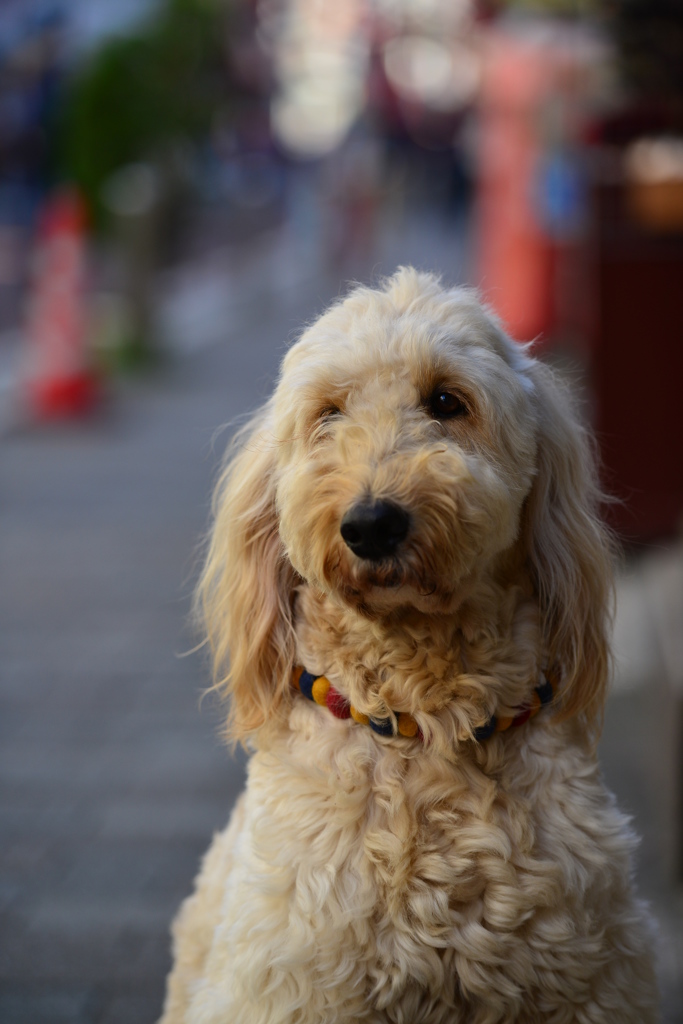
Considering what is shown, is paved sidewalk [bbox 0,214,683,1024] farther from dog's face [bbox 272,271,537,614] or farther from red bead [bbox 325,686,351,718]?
red bead [bbox 325,686,351,718]

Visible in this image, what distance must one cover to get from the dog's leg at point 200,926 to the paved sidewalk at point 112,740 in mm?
539

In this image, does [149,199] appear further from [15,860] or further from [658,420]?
[15,860]

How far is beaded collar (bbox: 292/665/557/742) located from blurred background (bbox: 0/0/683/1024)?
0.84 meters

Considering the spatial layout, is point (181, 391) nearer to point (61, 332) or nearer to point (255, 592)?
point (61, 332)

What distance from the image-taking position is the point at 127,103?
60.1ft

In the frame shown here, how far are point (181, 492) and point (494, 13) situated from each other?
259 inches

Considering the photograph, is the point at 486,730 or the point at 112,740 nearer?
the point at 486,730

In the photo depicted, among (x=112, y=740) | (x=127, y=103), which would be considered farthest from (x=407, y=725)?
(x=127, y=103)

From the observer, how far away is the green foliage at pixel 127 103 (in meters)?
18.2

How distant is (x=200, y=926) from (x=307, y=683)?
0.66 meters

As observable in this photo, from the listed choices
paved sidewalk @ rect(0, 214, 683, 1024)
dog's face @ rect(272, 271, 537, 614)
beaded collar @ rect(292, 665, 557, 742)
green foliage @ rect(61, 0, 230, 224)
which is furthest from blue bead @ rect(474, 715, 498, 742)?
green foliage @ rect(61, 0, 230, 224)

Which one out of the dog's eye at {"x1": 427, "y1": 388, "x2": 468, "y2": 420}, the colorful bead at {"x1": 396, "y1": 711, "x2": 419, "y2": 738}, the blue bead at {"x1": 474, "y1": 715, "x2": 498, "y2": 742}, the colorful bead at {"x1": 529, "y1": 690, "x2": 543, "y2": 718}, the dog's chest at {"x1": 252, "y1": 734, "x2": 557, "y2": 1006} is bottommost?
the dog's chest at {"x1": 252, "y1": 734, "x2": 557, "y2": 1006}

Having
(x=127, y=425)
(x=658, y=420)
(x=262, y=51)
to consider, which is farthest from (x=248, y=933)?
(x=262, y=51)

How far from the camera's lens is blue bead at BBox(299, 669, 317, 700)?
6.91 feet
